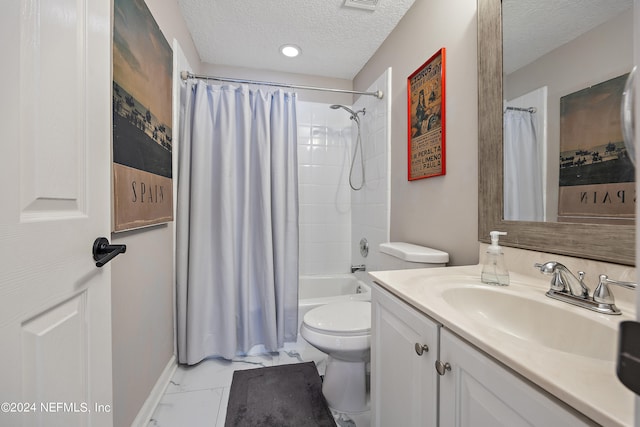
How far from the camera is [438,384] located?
1.98ft

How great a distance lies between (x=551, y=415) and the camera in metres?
0.37

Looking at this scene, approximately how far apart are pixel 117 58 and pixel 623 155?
1.58m

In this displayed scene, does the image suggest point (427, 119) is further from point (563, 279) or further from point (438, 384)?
point (438, 384)

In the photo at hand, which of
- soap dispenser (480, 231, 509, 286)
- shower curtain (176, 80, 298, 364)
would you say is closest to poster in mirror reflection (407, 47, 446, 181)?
soap dispenser (480, 231, 509, 286)

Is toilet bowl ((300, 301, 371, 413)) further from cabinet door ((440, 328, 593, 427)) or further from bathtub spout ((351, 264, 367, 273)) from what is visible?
bathtub spout ((351, 264, 367, 273))

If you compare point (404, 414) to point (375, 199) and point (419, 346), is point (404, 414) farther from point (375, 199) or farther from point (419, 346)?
point (375, 199)

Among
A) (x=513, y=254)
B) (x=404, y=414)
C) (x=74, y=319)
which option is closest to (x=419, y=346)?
(x=404, y=414)

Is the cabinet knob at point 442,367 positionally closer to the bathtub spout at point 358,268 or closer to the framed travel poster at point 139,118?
the framed travel poster at point 139,118

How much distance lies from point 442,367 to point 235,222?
4.76ft

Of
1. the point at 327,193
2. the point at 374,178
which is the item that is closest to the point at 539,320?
the point at 374,178

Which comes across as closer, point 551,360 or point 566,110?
point 551,360

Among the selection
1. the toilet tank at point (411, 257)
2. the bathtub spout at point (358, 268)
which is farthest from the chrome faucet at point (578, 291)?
the bathtub spout at point (358, 268)

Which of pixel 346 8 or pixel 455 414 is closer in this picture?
pixel 455 414

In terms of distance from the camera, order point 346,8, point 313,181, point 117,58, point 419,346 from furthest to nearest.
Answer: point 313,181, point 346,8, point 117,58, point 419,346
